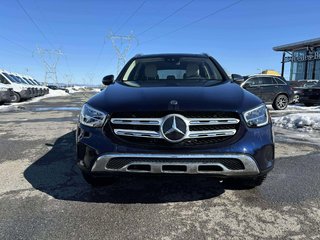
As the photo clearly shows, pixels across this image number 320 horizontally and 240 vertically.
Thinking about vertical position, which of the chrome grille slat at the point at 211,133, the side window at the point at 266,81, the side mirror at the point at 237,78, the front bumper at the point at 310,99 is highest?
the side mirror at the point at 237,78

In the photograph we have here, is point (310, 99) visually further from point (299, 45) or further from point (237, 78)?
point (299, 45)

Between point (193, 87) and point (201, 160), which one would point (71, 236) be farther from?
point (193, 87)

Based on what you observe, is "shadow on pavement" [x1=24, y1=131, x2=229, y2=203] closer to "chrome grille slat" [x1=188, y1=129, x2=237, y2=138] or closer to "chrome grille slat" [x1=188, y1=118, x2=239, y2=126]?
"chrome grille slat" [x1=188, y1=129, x2=237, y2=138]

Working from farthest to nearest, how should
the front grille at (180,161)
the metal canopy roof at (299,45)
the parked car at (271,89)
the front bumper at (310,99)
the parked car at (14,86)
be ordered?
1. the metal canopy roof at (299,45)
2. the parked car at (14,86)
3. the front bumper at (310,99)
4. the parked car at (271,89)
5. the front grille at (180,161)

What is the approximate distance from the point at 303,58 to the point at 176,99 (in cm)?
5458

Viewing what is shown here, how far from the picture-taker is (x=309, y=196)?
3.59 m

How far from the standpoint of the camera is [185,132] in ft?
9.75

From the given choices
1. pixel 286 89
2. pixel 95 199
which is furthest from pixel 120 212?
pixel 286 89

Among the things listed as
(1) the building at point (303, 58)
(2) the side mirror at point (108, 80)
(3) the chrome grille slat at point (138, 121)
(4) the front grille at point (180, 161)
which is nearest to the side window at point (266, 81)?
(2) the side mirror at point (108, 80)

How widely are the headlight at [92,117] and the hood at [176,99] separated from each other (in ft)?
0.17

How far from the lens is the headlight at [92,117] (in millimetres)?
3145

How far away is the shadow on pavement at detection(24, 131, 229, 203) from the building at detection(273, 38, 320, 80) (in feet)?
159

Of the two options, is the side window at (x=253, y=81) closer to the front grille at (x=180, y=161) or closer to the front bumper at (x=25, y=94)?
the front grille at (x=180, y=161)

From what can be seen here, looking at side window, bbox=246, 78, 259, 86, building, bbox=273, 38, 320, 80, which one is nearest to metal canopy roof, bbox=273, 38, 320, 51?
building, bbox=273, 38, 320, 80
